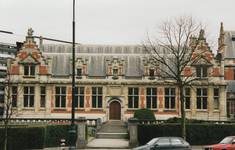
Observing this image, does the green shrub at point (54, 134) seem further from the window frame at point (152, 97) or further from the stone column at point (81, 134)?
the window frame at point (152, 97)

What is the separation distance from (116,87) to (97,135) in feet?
46.1

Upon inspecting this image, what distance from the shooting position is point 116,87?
59469 millimetres

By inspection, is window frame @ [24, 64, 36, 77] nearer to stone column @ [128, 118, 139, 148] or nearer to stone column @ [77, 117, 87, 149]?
stone column @ [77, 117, 87, 149]

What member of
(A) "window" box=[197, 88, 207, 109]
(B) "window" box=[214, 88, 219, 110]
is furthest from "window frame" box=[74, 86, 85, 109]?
(B) "window" box=[214, 88, 219, 110]

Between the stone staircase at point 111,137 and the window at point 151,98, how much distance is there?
4379 mm

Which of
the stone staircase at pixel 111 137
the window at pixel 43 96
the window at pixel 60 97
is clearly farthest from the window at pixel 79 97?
the stone staircase at pixel 111 137

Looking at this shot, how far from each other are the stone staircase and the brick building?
3.59 m

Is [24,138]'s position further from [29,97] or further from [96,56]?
[96,56]

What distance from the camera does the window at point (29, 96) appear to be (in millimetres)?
59281

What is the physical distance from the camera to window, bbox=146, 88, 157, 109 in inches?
2339

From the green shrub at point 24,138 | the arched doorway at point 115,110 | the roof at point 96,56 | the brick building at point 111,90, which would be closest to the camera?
the green shrub at point 24,138

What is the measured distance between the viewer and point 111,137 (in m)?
45.7

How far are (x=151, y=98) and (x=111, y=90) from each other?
4.92 meters

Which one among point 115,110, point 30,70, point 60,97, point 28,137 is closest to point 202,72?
point 115,110
